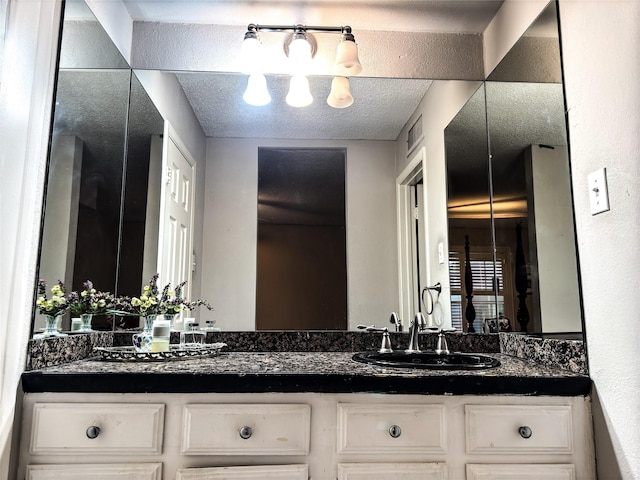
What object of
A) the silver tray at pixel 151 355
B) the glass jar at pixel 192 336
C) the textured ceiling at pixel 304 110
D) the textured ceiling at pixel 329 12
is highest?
the textured ceiling at pixel 329 12

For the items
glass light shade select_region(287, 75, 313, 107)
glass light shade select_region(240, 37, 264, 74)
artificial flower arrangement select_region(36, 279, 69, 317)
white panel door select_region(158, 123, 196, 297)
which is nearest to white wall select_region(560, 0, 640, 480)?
glass light shade select_region(287, 75, 313, 107)

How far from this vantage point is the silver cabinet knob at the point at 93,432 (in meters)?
1.08

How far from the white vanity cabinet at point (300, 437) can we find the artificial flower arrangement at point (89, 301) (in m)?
0.40

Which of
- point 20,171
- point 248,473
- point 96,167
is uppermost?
point 96,167

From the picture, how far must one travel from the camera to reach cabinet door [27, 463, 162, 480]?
3.49ft

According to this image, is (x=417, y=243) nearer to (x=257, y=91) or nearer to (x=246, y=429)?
(x=257, y=91)

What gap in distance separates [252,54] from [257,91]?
0.46ft

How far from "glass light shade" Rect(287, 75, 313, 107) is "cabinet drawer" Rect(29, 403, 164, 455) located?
1272mm

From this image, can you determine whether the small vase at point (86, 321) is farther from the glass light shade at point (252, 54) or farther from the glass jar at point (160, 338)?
the glass light shade at point (252, 54)

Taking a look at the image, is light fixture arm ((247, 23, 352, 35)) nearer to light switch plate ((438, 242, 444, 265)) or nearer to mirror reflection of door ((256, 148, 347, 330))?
mirror reflection of door ((256, 148, 347, 330))

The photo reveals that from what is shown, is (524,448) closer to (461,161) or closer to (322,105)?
(461,161)

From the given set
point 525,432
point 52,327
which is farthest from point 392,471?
point 52,327

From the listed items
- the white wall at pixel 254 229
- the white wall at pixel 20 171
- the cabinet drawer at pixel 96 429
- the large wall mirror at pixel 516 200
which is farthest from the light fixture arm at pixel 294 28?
the cabinet drawer at pixel 96 429

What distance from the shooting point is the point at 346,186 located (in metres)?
1.89
